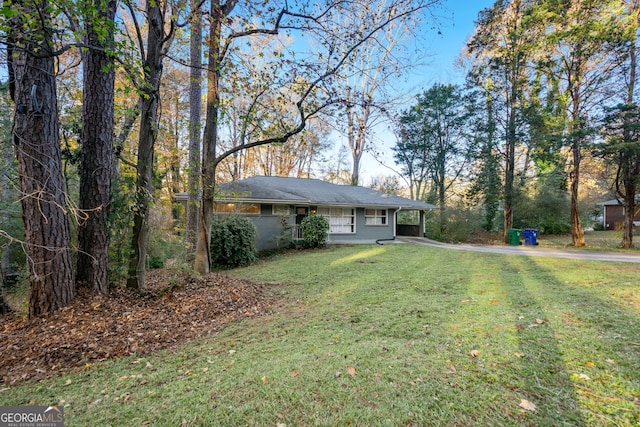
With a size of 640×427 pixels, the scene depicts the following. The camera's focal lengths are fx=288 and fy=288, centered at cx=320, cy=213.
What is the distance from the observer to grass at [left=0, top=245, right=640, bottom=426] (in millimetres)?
2100

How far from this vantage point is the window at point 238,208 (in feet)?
40.1

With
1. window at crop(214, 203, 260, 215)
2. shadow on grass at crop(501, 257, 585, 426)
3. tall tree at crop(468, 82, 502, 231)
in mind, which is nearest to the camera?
shadow on grass at crop(501, 257, 585, 426)

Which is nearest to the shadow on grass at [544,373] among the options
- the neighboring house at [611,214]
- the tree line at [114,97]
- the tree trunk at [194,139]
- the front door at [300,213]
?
the tree line at [114,97]

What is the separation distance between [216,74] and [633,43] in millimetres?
17737

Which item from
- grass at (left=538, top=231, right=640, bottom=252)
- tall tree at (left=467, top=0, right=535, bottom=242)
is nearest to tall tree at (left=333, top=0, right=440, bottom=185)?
grass at (left=538, top=231, right=640, bottom=252)

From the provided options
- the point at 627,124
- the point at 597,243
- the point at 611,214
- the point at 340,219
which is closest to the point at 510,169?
the point at 597,243

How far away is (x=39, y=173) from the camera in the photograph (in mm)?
3930

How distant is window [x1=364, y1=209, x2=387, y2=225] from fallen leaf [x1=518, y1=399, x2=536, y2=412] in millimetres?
14549

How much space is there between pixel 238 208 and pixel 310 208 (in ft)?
13.4

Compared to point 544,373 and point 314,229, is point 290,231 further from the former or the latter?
point 544,373

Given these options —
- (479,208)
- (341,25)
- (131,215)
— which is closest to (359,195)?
(479,208)

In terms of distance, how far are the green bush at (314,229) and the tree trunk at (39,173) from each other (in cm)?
945

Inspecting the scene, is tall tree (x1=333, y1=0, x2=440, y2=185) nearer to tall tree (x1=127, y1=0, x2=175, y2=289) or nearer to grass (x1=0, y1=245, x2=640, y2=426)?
tall tree (x1=127, y1=0, x2=175, y2=289)

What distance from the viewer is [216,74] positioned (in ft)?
20.9
